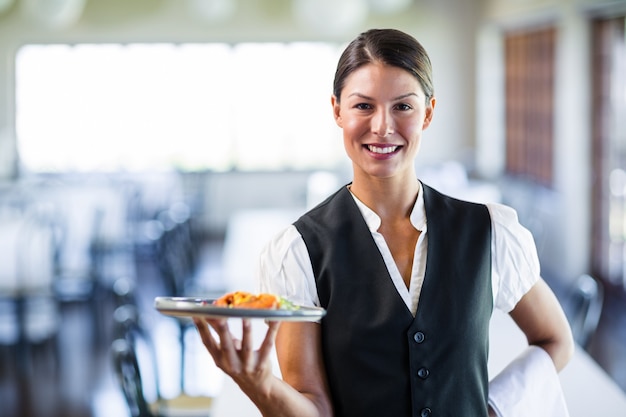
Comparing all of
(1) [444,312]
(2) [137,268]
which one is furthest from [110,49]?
(1) [444,312]

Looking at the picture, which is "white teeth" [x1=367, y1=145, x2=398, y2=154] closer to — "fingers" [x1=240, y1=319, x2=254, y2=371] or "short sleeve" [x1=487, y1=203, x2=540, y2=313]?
"short sleeve" [x1=487, y1=203, x2=540, y2=313]

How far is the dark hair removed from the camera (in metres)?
1.27

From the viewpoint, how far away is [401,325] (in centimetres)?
127

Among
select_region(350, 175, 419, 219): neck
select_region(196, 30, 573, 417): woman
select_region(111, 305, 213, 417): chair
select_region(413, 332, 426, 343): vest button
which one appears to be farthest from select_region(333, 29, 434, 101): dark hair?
select_region(111, 305, 213, 417): chair

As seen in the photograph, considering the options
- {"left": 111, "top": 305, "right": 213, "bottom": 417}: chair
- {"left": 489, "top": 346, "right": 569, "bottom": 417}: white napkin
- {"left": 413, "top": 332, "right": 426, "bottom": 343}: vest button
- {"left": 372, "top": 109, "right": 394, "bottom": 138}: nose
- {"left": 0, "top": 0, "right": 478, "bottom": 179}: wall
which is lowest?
{"left": 111, "top": 305, "right": 213, "bottom": 417}: chair

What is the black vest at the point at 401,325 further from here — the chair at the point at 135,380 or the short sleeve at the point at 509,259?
the chair at the point at 135,380

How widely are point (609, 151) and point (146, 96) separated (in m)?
4.90

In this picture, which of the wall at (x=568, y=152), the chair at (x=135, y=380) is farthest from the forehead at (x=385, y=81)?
the wall at (x=568, y=152)

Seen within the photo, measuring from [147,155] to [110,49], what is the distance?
3.47 ft

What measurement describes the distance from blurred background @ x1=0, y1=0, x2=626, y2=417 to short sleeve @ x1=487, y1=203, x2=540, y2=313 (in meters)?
3.95

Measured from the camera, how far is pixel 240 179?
384 inches

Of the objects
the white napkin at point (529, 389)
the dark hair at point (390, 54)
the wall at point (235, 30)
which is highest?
the wall at point (235, 30)

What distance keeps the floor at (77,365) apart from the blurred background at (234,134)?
0.03 m

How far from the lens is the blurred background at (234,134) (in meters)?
6.00
